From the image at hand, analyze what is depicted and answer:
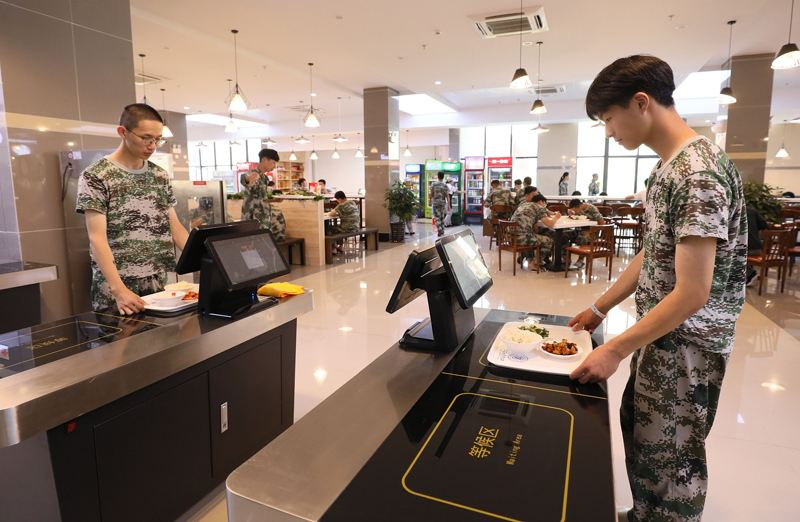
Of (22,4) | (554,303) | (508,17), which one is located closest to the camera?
(22,4)

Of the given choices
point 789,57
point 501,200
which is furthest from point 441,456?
point 501,200

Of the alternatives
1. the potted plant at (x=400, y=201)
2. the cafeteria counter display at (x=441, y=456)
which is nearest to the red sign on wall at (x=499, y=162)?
the potted plant at (x=400, y=201)

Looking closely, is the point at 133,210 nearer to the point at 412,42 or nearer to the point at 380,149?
the point at 412,42

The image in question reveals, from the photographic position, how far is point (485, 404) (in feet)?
3.68

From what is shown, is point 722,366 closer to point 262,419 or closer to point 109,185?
point 262,419

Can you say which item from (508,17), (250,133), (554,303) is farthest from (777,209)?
(250,133)

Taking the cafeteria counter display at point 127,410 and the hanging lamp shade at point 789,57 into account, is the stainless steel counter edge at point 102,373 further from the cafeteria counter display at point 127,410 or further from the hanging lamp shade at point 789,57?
the hanging lamp shade at point 789,57

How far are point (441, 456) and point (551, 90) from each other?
11814 mm

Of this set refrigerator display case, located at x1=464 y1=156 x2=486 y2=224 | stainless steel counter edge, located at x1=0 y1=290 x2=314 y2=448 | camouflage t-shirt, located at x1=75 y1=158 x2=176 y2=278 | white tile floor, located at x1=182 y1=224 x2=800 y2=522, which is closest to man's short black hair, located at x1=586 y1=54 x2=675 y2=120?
white tile floor, located at x1=182 y1=224 x2=800 y2=522

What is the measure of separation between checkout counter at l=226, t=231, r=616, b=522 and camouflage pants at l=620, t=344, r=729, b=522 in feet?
0.81

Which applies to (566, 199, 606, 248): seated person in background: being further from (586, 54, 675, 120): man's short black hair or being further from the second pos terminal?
(586, 54, 675, 120): man's short black hair

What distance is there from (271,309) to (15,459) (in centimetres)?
95

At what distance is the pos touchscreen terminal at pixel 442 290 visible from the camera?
1384 mm

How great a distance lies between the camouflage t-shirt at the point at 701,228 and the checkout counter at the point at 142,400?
4.43 ft
